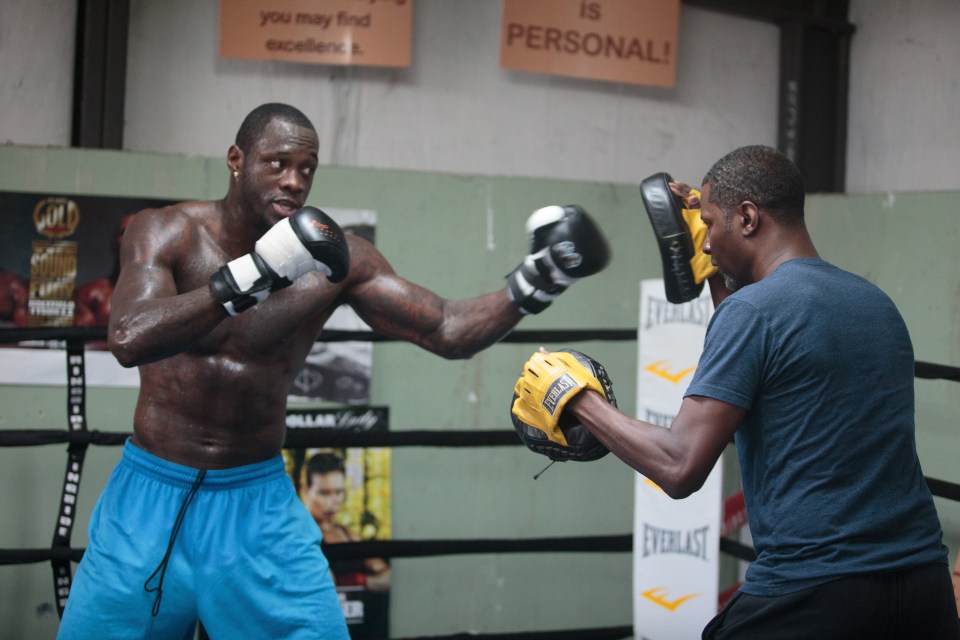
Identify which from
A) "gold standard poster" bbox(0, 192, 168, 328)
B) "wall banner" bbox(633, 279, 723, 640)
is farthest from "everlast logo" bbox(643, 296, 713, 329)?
"gold standard poster" bbox(0, 192, 168, 328)

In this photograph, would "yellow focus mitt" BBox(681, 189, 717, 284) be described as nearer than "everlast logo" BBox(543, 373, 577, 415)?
No

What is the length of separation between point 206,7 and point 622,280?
1.75m

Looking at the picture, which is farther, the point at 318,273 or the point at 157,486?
the point at 318,273

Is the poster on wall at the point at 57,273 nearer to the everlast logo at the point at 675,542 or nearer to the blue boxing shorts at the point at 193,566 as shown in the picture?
the blue boxing shorts at the point at 193,566

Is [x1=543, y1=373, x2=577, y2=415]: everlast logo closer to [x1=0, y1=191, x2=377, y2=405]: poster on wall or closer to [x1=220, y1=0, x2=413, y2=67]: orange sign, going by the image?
[x1=0, y1=191, x2=377, y2=405]: poster on wall

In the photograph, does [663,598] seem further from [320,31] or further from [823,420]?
[320,31]

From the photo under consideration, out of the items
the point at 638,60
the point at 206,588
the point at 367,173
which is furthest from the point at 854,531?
the point at 638,60

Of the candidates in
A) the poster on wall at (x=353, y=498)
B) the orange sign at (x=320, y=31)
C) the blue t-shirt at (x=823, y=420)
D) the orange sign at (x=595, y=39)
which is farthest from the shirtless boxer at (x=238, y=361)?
the orange sign at (x=595, y=39)

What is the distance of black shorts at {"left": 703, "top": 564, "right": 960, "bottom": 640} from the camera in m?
1.46

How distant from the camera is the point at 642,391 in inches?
120

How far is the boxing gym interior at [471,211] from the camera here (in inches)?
119

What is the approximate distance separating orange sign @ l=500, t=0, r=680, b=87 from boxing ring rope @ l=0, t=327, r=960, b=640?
1218mm

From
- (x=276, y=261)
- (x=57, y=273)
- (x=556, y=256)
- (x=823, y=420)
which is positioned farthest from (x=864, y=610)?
(x=57, y=273)

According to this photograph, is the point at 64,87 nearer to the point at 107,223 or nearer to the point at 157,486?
the point at 107,223
